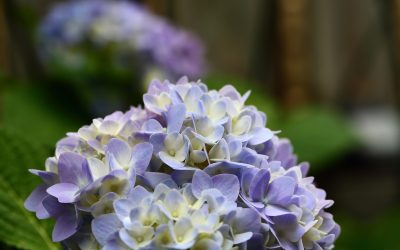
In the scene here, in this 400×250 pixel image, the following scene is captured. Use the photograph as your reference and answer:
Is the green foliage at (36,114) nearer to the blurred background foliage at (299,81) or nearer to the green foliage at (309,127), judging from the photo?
the blurred background foliage at (299,81)

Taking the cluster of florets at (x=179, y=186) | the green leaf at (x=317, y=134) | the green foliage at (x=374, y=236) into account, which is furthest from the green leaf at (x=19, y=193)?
the green foliage at (x=374, y=236)

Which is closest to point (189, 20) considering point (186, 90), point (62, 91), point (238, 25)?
point (238, 25)

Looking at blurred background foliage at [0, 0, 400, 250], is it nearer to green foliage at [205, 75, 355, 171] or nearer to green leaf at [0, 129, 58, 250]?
green foliage at [205, 75, 355, 171]

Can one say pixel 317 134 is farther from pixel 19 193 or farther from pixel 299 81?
pixel 19 193

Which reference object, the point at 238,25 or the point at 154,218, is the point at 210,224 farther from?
the point at 238,25

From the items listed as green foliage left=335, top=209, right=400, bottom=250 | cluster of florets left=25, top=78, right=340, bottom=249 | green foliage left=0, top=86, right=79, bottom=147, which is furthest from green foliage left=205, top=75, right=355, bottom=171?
cluster of florets left=25, top=78, right=340, bottom=249

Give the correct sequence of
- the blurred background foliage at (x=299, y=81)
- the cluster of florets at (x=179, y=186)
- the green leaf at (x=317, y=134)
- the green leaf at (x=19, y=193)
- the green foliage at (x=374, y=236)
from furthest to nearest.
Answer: the green foliage at (x=374, y=236) < the green leaf at (x=317, y=134) < the blurred background foliage at (x=299, y=81) < the green leaf at (x=19, y=193) < the cluster of florets at (x=179, y=186)
